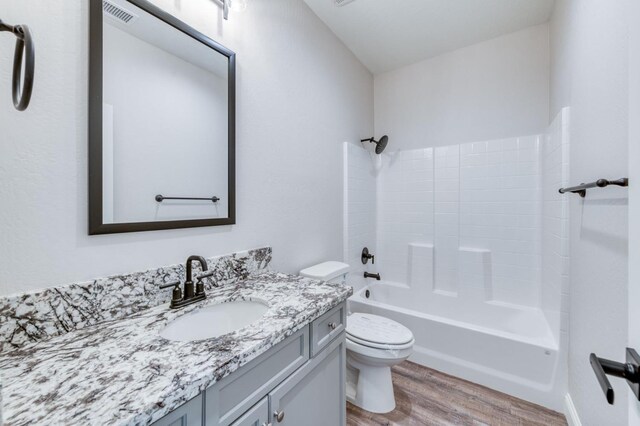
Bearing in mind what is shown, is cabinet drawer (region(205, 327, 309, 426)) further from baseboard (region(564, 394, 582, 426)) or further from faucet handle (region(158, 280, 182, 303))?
baseboard (region(564, 394, 582, 426))

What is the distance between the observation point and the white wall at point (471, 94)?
2.12 m

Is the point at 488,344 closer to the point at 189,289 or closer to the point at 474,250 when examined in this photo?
the point at 474,250

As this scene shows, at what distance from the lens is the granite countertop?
1.61 ft

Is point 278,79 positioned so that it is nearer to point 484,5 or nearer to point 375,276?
point 484,5

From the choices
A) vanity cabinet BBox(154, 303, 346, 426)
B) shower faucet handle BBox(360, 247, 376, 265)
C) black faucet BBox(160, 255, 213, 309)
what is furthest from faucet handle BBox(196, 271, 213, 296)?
shower faucet handle BBox(360, 247, 376, 265)

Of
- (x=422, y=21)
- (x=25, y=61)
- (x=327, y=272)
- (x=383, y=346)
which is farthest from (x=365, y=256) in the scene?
(x=25, y=61)

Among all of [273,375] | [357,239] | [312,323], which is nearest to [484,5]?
[357,239]

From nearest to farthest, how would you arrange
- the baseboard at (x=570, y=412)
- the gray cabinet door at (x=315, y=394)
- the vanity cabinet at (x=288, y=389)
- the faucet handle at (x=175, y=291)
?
the vanity cabinet at (x=288, y=389) < the gray cabinet door at (x=315, y=394) < the faucet handle at (x=175, y=291) < the baseboard at (x=570, y=412)

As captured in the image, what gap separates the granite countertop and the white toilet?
2.58ft

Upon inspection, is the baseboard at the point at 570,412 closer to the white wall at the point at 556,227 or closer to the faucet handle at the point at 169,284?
the white wall at the point at 556,227

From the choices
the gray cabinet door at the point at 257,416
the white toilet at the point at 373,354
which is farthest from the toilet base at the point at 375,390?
the gray cabinet door at the point at 257,416

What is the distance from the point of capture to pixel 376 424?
4.97 ft

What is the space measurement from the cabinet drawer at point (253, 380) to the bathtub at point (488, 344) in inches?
55.1

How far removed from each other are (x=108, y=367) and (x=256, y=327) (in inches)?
14.2
